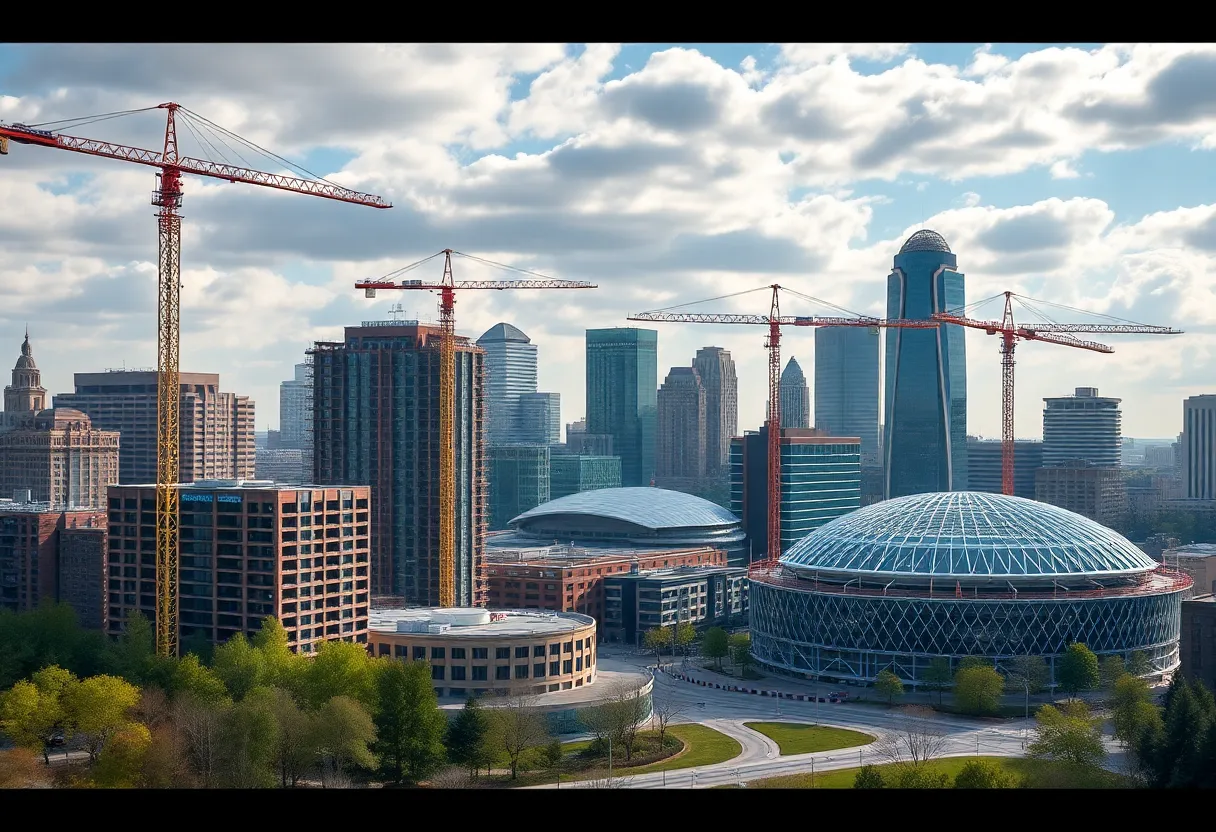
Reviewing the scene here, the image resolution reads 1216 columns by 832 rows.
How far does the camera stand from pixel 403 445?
120500 mm

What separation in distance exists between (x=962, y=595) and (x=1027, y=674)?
23.2ft

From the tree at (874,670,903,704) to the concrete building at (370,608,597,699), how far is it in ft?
65.5

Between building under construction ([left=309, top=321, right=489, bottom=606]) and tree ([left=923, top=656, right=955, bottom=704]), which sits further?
building under construction ([left=309, top=321, right=489, bottom=606])

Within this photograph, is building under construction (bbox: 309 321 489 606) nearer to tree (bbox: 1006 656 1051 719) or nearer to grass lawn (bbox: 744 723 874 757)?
grass lawn (bbox: 744 723 874 757)

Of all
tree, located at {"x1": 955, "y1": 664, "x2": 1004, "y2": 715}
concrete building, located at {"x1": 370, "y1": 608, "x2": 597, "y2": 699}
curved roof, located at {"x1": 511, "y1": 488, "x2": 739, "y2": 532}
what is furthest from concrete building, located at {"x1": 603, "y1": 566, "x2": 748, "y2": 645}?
tree, located at {"x1": 955, "y1": 664, "x2": 1004, "y2": 715}

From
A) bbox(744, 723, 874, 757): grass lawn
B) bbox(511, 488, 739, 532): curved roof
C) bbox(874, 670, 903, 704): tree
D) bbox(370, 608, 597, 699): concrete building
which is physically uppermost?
bbox(511, 488, 739, 532): curved roof

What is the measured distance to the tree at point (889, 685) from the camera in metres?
87.7

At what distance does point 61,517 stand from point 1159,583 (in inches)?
3681

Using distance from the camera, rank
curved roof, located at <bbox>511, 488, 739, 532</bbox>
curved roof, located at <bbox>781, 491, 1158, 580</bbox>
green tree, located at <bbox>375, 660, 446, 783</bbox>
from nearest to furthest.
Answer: green tree, located at <bbox>375, 660, 446, 783</bbox>
curved roof, located at <bbox>781, 491, 1158, 580</bbox>
curved roof, located at <bbox>511, 488, 739, 532</bbox>

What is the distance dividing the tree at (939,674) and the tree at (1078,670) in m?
7.65

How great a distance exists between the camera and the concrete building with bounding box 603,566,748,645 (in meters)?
120

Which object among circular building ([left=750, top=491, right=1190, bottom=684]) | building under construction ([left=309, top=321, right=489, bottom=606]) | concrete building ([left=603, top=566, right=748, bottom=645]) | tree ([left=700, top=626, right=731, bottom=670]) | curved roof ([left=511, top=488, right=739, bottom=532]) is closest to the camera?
Answer: circular building ([left=750, top=491, right=1190, bottom=684])

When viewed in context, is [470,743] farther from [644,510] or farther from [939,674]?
[644,510]
